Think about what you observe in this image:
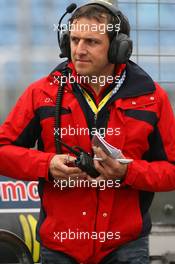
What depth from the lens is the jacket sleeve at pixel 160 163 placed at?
2209mm

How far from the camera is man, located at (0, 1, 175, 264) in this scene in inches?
88.0

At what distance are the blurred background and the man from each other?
1.79 metres

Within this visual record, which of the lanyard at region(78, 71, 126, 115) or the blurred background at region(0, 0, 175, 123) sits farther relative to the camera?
the blurred background at region(0, 0, 175, 123)

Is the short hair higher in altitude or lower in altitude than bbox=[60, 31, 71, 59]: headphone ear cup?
higher

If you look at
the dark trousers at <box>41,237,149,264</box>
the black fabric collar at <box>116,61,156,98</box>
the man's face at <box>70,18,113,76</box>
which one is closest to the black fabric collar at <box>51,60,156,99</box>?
the black fabric collar at <box>116,61,156,98</box>

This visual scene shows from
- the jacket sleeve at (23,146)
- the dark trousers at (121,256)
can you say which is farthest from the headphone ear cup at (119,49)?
the dark trousers at (121,256)

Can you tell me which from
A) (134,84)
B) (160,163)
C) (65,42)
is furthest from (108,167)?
(65,42)

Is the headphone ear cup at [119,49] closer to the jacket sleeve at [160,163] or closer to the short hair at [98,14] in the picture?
the short hair at [98,14]

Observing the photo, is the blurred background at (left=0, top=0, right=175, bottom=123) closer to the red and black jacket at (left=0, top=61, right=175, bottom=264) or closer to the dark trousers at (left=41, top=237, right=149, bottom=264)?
the red and black jacket at (left=0, top=61, right=175, bottom=264)

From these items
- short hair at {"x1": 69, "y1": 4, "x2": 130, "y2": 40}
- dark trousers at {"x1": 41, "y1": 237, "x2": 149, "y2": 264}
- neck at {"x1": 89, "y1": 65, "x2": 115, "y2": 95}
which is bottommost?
dark trousers at {"x1": 41, "y1": 237, "x2": 149, "y2": 264}

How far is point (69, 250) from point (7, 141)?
0.49 meters

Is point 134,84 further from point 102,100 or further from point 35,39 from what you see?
point 35,39

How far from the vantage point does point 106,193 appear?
2256 mm

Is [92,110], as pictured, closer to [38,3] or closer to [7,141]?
[7,141]
